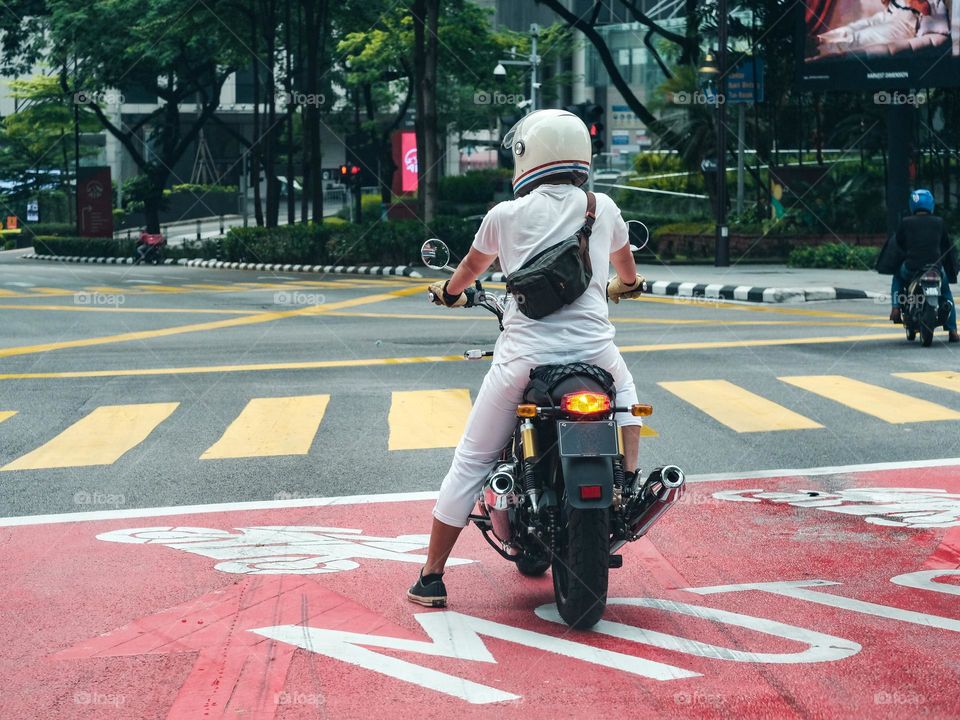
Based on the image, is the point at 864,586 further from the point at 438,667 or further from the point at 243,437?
the point at 243,437

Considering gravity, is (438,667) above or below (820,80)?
below

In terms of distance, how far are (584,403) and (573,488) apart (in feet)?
1.03

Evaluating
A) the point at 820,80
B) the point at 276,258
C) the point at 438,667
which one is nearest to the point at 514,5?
the point at 276,258

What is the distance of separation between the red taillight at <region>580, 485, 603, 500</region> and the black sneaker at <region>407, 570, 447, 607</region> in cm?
95

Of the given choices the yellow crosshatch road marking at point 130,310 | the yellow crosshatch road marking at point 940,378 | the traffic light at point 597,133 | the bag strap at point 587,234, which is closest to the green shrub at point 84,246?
the traffic light at point 597,133

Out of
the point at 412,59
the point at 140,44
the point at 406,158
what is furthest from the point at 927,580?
the point at 406,158

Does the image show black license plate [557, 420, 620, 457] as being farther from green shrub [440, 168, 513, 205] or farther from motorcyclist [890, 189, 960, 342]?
green shrub [440, 168, 513, 205]

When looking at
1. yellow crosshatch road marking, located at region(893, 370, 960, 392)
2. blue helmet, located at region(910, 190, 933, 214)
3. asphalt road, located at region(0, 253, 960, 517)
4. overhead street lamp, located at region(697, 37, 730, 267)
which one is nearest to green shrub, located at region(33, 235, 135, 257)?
overhead street lamp, located at region(697, 37, 730, 267)

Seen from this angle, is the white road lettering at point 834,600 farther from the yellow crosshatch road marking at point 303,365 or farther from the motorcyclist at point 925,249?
the motorcyclist at point 925,249

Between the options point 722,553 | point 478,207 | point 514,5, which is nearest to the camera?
point 722,553

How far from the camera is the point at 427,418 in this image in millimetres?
10773

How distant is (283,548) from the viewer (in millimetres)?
6742

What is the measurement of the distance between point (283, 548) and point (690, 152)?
33.4m

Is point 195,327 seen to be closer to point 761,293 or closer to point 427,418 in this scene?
point 427,418
